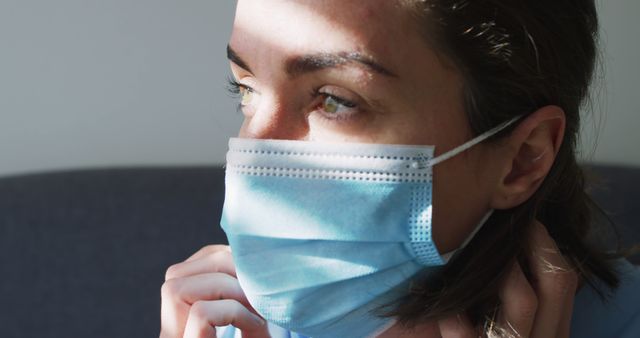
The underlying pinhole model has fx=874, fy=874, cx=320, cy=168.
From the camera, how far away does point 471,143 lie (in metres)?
1.18

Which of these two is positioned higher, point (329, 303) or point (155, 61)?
point (155, 61)

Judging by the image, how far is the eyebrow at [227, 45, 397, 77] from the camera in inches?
43.4

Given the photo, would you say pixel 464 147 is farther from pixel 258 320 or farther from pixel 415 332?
pixel 258 320

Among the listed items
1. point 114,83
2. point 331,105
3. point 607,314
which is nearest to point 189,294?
point 331,105

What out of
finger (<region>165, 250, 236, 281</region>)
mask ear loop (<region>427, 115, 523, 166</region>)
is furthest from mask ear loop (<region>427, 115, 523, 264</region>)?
finger (<region>165, 250, 236, 281</region>)

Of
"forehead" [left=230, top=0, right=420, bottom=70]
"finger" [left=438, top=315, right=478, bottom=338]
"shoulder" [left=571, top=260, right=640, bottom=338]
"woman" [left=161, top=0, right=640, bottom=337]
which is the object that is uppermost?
"forehead" [left=230, top=0, right=420, bottom=70]

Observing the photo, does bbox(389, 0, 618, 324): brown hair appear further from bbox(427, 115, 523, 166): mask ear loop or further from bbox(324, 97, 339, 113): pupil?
bbox(324, 97, 339, 113): pupil

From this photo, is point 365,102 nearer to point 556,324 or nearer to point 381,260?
point 381,260

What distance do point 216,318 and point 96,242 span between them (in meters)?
0.87

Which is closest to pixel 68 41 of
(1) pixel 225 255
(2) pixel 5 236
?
(2) pixel 5 236

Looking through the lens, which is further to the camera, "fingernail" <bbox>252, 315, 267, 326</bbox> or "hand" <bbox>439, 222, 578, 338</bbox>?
"fingernail" <bbox>252, 315, 267, 326</bbox>

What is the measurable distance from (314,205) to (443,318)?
0.28 m

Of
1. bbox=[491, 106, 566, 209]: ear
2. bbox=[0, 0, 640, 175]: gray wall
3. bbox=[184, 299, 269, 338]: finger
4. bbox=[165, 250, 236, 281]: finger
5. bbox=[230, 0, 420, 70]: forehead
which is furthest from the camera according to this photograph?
bbox=[0, 0, 640, 175]: gray wall

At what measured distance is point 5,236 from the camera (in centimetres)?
210
